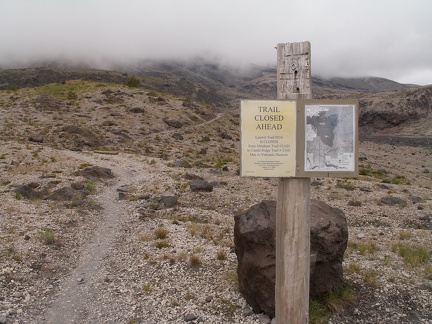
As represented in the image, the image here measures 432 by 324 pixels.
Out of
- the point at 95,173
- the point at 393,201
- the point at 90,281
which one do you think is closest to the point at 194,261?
the point at 90,281

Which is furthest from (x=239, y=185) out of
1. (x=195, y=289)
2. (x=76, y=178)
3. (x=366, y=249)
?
(x=195, y=289)

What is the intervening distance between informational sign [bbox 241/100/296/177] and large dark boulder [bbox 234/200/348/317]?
3.53m

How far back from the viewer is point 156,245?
1256cm

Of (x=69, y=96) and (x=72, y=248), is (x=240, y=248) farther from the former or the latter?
(x=69, y=96)

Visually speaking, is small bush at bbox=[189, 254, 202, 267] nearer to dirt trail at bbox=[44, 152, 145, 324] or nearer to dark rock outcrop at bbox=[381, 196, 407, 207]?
dirt trail at bbox=[44, 152, 145, 324]

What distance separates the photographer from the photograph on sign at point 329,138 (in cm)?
538

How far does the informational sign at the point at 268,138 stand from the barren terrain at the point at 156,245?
452 centimetres

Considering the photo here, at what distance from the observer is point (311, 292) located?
859cm

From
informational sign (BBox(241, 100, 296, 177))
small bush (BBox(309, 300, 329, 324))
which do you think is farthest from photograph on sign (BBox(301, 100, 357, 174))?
small bush (BBox(309, 300, 329, 324))

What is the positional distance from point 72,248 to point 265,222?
24.8 ft

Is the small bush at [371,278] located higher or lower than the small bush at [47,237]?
lower

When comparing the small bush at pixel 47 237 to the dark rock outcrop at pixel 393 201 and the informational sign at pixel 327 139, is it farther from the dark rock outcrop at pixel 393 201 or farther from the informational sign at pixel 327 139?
the dark rock outcrop at pixel 393 201

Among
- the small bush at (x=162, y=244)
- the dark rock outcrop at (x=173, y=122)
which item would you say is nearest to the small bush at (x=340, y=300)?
the small bush at (x=162, y=244)

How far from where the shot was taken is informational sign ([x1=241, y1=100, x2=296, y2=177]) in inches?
211
